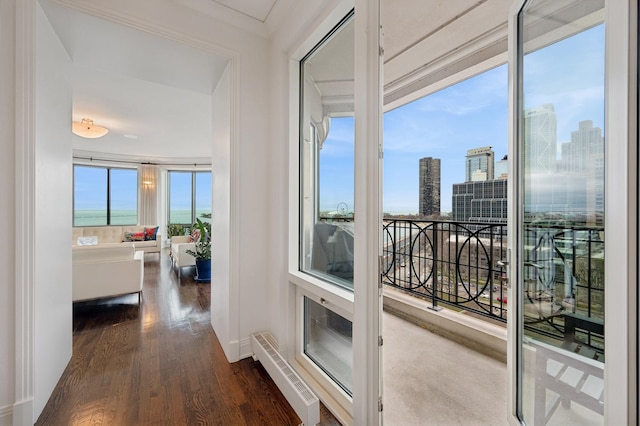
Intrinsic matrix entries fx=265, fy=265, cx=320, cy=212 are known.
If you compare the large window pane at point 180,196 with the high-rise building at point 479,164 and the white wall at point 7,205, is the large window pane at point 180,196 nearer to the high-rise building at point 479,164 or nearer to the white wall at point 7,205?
the white wall at point 7,205

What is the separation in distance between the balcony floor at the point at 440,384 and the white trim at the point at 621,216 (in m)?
1.17

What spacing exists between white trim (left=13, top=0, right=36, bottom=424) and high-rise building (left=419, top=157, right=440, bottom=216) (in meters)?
3.46

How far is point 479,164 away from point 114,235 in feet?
27.1

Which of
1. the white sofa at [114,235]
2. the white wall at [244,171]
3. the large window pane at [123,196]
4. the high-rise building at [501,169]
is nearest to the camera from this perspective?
the white wall at [244,171]

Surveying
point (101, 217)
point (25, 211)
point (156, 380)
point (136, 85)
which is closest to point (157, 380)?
point (156, 380)

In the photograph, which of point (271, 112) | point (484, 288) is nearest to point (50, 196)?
point (271, 112)

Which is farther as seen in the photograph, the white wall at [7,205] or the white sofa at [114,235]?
the white sofa at [114,235]

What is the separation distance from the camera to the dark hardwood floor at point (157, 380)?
→ 60.8 inches

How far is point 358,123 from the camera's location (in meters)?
1.37

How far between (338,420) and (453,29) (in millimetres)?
2899

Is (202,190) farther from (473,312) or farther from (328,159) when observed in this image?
(473,312)

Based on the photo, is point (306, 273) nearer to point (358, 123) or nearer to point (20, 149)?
point (358, 123)

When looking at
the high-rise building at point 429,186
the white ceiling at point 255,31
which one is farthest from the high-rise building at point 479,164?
the white ceiling at point 255,31

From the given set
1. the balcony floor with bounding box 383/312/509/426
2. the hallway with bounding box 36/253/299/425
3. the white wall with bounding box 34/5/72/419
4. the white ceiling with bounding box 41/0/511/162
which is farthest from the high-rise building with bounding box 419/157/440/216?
the white wall with bounding box 34/5/72/419
